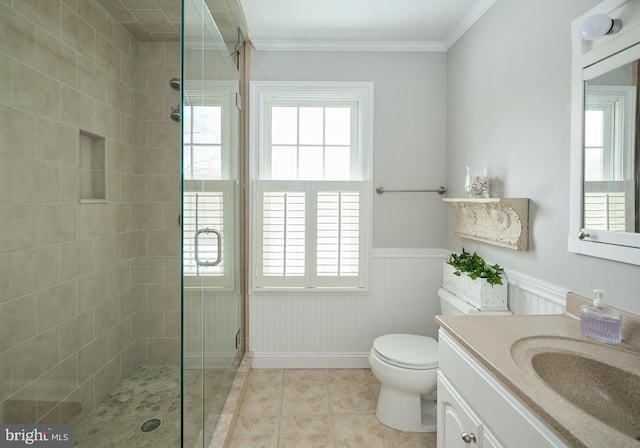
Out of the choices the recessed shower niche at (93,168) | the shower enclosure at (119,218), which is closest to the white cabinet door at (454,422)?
the shower enclosure at (119,218)

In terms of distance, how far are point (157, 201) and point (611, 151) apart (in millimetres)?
2393

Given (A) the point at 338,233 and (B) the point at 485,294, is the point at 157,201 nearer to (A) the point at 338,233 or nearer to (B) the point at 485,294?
(A) the point at 338,233

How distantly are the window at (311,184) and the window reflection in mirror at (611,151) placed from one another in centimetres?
139

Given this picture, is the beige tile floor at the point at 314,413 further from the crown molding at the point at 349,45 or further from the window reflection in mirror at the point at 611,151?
the crown molding at the point at 349,45

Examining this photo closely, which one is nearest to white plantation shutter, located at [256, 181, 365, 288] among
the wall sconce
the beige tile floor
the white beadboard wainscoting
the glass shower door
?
the white beadboard wainscoting

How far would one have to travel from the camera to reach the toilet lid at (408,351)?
1818 millimetres

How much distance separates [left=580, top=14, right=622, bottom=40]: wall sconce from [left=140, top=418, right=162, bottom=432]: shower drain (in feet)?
8.12

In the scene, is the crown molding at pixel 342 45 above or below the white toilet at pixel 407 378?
above

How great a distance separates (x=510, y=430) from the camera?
2.78 feet

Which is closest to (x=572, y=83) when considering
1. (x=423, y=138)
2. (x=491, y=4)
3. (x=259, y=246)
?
(x=491, y=4)

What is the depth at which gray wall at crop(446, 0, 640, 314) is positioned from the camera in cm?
136

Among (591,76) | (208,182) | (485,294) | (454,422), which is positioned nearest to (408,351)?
(485,294)

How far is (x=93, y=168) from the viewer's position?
6.56 feet

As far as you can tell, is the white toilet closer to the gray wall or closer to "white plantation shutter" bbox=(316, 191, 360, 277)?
the gray wall
